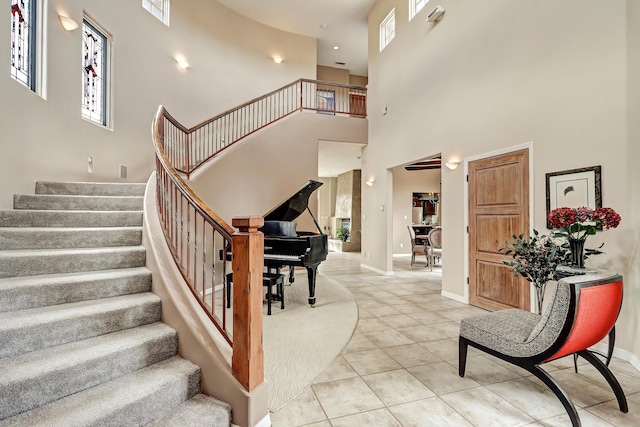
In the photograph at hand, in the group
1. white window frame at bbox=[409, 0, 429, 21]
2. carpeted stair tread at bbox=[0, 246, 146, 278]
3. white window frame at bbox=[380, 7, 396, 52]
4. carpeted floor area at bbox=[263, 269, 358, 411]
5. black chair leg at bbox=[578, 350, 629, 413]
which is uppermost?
white window frame at bbox=[380, 7, 396, 52]

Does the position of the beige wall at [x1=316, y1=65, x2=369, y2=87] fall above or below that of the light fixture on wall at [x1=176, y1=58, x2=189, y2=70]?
above

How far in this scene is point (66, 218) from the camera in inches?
115

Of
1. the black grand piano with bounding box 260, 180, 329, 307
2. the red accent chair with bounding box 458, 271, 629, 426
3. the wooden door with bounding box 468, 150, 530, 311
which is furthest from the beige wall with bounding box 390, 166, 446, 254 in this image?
the red accent chair with bounding box 458, 271, 629, 426

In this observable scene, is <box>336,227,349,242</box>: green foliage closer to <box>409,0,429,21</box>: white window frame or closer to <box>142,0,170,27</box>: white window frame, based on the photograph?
<box>409,0,429,21</box>: white window frame

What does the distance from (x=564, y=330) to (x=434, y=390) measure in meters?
0.95

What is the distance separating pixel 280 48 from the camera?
8773 mm

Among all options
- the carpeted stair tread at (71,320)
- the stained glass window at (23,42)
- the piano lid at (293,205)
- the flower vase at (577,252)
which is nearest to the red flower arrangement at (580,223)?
the flower vase at (577,252)

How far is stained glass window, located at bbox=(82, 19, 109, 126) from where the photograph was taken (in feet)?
14.8

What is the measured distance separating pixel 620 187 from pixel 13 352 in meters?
4.52

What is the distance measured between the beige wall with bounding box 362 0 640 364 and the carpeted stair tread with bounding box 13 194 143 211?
440 cm

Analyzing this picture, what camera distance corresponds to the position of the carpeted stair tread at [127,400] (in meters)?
1.42

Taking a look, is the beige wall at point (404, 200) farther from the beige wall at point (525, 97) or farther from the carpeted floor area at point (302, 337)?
the carpeted floor area at point (302, 337)

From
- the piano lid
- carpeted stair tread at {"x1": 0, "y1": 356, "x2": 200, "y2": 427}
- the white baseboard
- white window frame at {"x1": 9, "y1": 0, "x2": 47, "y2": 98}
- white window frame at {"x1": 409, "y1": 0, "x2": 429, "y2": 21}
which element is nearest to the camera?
carpeted stair tread at {"x1": 0, "y1": 356, "x2": 200, "y2": 427}

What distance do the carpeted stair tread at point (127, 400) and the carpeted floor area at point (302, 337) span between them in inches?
24.1
